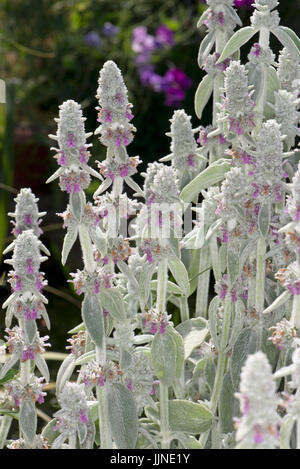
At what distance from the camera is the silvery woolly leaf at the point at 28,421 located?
1.07 m

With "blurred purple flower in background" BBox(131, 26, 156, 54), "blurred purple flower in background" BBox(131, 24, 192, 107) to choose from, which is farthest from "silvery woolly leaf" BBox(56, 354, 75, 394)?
"blurred purple flower in background" BBox(131, 26, 156, 54)

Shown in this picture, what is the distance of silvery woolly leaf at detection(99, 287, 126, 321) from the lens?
103 cm

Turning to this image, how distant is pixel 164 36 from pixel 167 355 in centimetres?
289

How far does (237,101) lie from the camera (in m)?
1.07

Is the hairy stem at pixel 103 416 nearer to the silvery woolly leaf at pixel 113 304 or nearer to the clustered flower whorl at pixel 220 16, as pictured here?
the silvery woolly leaf at pixel 113 304

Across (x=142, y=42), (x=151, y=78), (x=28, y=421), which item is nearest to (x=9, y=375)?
(x=28, y=421)

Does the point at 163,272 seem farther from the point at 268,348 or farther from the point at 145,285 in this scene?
the point at 268,348

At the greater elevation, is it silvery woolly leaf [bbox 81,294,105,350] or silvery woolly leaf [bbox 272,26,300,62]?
silvery woolly leaf [bbox 272,26,300,62]

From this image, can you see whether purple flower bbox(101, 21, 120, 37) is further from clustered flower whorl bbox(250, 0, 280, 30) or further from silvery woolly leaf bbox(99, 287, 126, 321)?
silvery woolly leaf bbox(99, 287, 126, 321)

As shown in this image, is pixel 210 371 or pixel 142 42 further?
pixel 142 42

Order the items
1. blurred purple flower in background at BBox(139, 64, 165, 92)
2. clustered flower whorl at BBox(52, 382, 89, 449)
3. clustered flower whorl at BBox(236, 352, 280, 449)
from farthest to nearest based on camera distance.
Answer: blurred purple flower in background at BBox(139, 64, 165, 92) < clustered flower whorl at BBox(52, 382, 89, 449) < clustered flower whorl at BBox(236, 352, 280, 449)

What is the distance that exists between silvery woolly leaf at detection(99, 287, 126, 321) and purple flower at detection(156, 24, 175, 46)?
2847mm

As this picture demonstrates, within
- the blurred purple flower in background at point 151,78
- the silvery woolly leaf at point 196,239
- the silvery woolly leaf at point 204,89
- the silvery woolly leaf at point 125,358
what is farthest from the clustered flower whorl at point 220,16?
the blurred purple flower in background at point 151,78

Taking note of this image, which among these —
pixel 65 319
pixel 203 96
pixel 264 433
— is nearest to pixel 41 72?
pixel 65 319
